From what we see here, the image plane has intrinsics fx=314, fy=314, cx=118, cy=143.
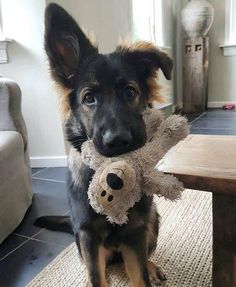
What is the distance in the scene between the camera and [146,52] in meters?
0.95

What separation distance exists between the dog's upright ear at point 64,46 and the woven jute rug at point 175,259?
2.47 ft

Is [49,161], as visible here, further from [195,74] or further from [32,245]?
[195,74]

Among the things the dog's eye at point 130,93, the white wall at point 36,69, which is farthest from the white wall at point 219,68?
the dog's eye at point 130,93

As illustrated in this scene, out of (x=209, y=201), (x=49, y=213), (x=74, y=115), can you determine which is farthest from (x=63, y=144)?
(x=74, y=115)

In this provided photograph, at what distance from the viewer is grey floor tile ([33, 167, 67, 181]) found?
2.29 meters

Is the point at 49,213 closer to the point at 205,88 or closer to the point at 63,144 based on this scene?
the point at 63,144

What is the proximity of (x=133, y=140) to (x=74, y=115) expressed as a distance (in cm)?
29

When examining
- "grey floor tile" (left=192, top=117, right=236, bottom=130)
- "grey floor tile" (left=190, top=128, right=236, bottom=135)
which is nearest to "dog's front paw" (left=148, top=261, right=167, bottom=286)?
"grey floor tile" (left=190, top=128, right=236, bottom=135)

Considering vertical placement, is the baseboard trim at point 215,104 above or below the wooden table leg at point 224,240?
below

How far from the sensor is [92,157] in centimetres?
79

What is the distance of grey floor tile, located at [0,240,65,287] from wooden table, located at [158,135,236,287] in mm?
721

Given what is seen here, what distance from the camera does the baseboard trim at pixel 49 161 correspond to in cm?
249

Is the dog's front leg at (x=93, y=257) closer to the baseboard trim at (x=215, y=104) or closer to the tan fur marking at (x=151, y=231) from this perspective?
the tan fur marking at (x=151, y=231)

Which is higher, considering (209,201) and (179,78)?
(179,78)
